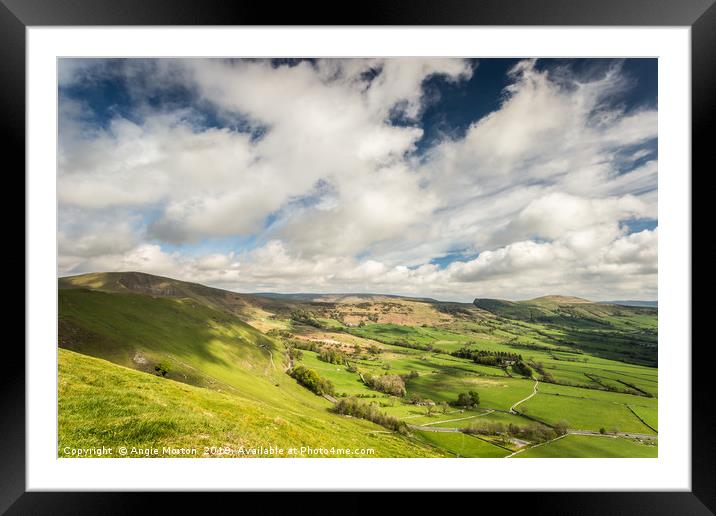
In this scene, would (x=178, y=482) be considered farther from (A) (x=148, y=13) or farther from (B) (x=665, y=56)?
(B) (x=665, y=56)

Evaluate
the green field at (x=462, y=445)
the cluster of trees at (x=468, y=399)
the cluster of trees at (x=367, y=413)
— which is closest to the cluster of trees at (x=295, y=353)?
the cluster of trees at (x=367, y=413)

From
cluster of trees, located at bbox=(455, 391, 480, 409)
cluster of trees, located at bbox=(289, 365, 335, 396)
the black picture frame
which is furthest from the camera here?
cluster of trees, located at bbox=(289, 365, 335, 396)

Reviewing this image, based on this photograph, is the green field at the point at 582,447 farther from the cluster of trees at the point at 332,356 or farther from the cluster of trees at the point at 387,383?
the cluster of trees at the point at 332,356

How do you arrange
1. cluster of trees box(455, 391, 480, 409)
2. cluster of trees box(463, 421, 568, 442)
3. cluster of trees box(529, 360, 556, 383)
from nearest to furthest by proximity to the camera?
cluster of trees box(463, 421, 568, 442) < cluster of trees box(455, 391, 480, 409) < cluster of trees box(529, 360, 556, 383)

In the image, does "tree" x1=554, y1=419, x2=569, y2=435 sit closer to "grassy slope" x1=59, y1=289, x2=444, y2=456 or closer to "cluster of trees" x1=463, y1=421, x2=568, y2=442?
"cluster of trees" x1=463, y1=421, x2=568, y2=442

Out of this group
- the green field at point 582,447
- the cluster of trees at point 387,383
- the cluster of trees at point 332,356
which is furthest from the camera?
the cluster of trees at point 332,356

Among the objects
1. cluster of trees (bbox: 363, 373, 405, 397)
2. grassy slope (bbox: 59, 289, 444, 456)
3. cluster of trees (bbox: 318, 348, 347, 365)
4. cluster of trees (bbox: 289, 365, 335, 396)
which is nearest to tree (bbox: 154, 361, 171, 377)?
grassy slope (bbox: 59, 289, 444, 456)
